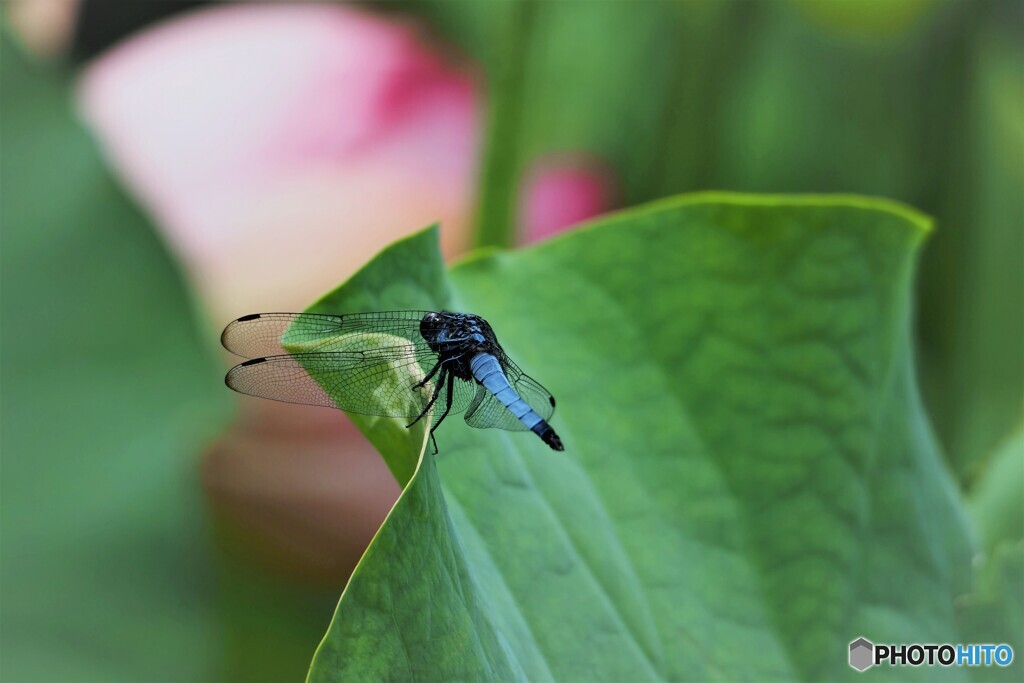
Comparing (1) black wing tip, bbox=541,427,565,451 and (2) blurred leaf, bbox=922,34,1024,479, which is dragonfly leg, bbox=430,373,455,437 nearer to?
(1) black wing tip, bbox=541,427,565,451

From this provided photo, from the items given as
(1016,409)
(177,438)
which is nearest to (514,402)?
(177,438)

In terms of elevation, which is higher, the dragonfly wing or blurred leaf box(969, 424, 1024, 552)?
the dragonfly wing

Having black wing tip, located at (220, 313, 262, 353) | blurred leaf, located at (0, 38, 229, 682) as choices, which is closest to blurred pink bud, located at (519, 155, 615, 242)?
blurred leaf, located at (0, 38, 229, 682)

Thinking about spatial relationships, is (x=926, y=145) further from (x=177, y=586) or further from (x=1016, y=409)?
(x=177, y=586)

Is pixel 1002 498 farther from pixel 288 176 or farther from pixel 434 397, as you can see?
pixel 288 176

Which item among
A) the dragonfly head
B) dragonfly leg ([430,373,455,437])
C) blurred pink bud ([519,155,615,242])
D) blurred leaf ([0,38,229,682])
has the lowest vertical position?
blurred leaf ([0,38,229,682])

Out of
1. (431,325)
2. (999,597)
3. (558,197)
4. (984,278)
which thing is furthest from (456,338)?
(984,278)
